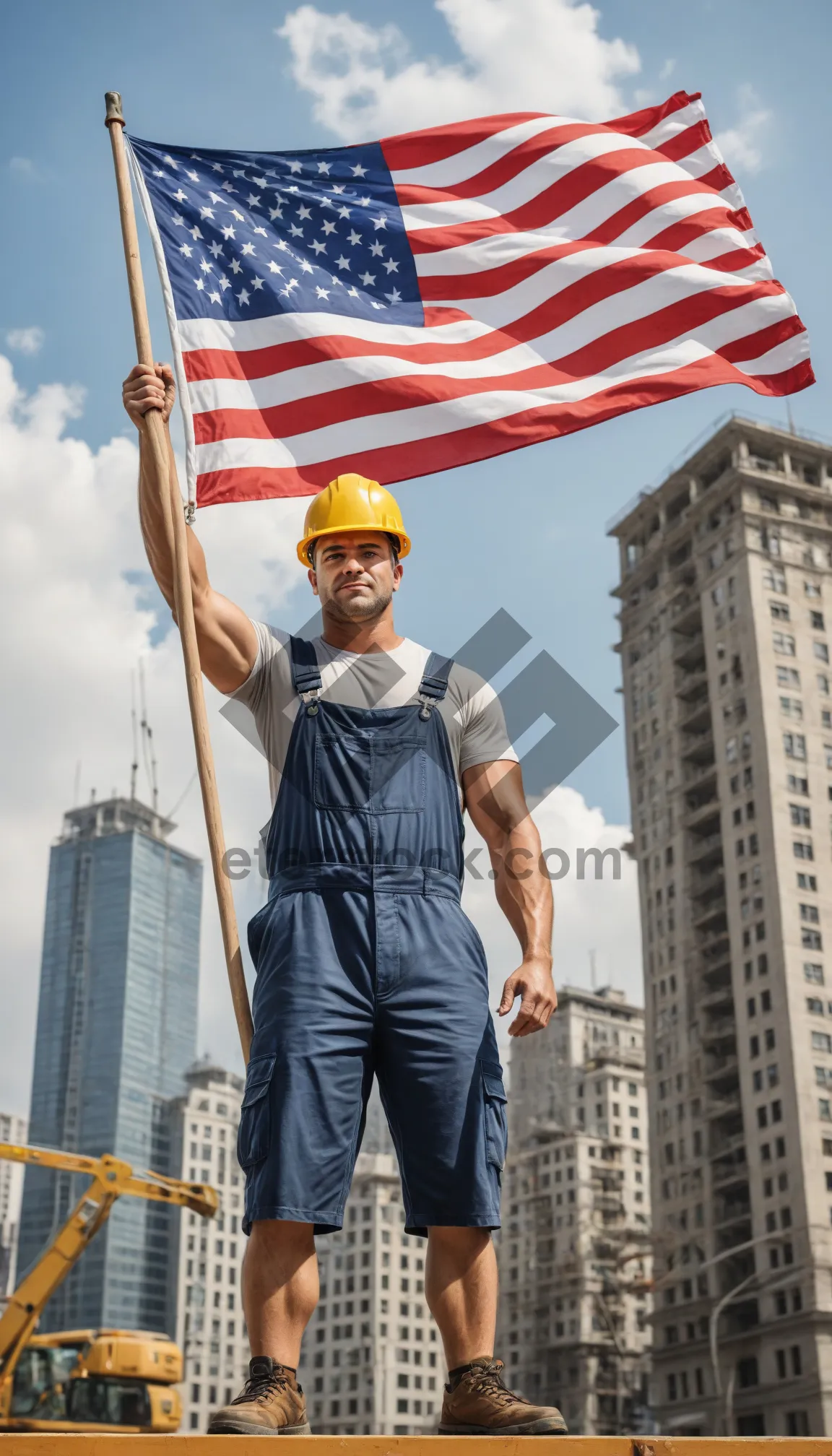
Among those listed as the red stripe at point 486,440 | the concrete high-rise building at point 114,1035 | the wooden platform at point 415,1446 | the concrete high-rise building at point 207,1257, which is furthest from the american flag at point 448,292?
the concrete high-rise building at point 114,1035

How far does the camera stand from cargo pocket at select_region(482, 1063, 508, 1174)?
4.34 metres

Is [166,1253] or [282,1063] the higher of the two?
[166,1253]

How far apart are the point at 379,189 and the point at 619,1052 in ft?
374

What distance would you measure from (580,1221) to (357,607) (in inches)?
4068

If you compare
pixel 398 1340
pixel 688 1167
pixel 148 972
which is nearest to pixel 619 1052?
pixel 398 1340

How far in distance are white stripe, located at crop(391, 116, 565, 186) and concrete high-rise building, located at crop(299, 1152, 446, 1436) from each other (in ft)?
379

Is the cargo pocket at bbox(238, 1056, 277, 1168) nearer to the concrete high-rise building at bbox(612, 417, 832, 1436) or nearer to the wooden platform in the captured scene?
the wooden platform

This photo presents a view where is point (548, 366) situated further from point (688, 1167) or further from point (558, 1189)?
point (558, 1189)

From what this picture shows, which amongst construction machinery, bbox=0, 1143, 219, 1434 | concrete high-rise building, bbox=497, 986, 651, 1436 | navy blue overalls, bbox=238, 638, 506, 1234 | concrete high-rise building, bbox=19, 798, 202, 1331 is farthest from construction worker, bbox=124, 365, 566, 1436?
concrete high-rise building, bbox=19, 798, 202, 1331

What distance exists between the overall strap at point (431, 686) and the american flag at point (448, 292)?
195cm

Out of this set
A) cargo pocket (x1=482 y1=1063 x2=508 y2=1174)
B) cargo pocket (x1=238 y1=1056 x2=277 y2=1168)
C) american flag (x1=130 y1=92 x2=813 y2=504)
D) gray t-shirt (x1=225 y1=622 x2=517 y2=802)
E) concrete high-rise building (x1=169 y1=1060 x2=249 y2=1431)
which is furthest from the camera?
concrete high-rise building (x1=169 y1=1060 x2=249 y2=1431)

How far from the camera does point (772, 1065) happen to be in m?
70.3

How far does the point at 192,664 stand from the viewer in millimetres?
4719

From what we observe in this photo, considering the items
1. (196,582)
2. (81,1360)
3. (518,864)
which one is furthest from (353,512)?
(81,1360)
